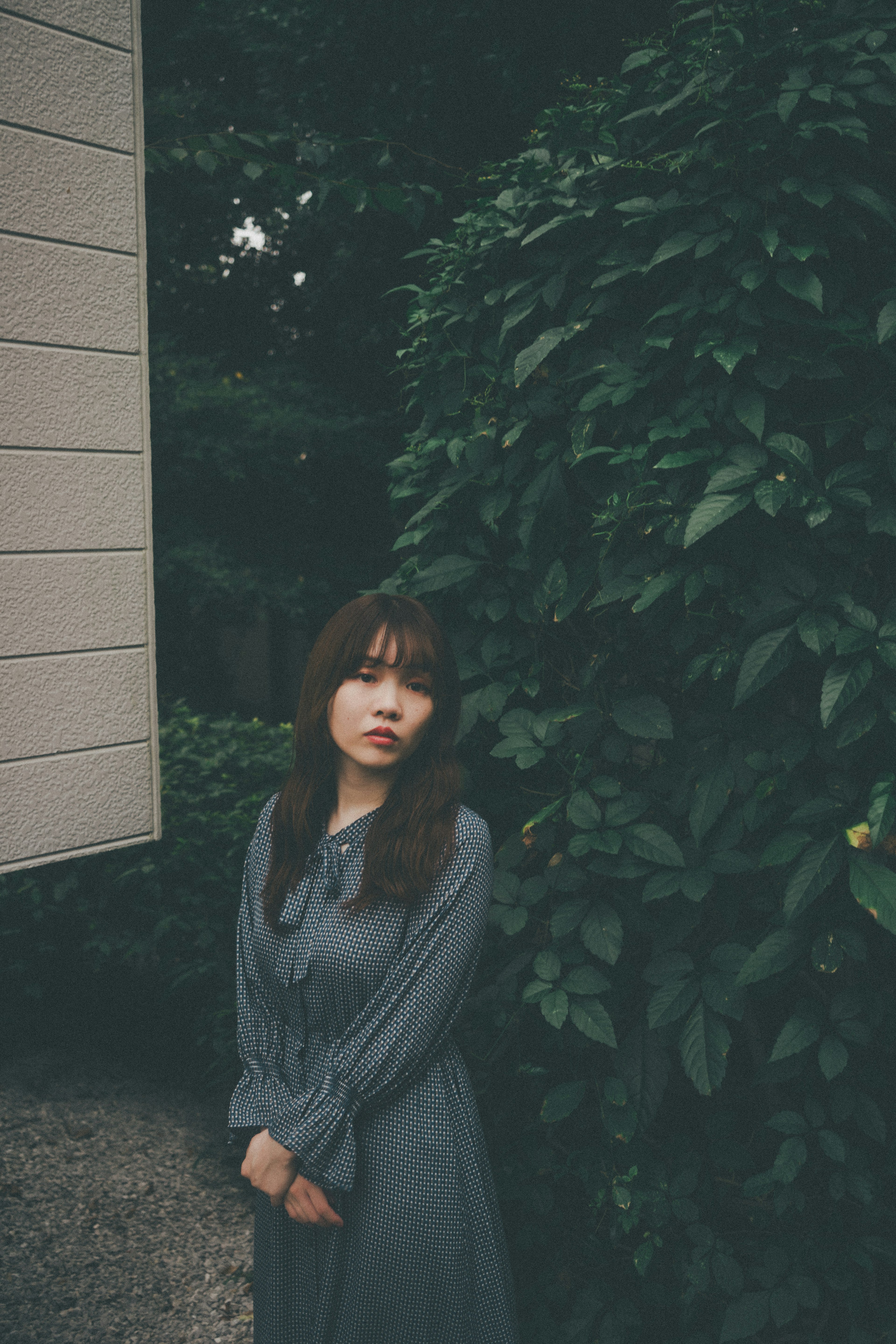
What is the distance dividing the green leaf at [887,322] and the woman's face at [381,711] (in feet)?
Answer: 2.68

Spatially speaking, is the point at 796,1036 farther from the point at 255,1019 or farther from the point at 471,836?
the point at 255,1019

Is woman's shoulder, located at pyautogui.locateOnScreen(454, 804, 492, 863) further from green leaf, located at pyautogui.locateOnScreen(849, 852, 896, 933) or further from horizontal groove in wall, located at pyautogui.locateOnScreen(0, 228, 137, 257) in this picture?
horizontal groove in wall, located at pyautogui.locateOnScreen(0, 228, 137, 257)

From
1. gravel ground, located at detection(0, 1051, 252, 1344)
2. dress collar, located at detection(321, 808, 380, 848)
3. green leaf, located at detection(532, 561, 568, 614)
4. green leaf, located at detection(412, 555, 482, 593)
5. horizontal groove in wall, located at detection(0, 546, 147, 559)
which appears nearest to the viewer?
dress collar, located at detection(321, 808, 380, 848)

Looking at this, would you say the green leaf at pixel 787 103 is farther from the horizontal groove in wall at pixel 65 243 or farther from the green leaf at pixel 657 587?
the horizontal groove in wall at pixel 65 243

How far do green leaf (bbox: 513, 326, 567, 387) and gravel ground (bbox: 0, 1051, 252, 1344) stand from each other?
229 centimetres

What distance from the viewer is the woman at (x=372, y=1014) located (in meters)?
1.45

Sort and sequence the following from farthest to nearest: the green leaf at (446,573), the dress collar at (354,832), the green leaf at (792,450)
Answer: the green leaf at (446,573) → the dress collar at (354,832) → the green leaf at (792,450)

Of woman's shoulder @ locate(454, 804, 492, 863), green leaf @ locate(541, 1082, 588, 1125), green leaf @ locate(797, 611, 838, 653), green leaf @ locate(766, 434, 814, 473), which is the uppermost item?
green leaf @ locate(766, 434, 814, 473)

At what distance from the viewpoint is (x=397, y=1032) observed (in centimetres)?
143

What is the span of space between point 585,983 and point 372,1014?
440 mm

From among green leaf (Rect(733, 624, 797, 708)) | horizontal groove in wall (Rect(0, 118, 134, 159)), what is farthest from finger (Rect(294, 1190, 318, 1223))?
horizontal groove in wall (Rect(0, 118, 134, 159))

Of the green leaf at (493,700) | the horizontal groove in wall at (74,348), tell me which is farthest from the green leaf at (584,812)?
the horizontal groove in wall at (74,348)

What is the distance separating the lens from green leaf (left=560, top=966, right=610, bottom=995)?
5.64 ft

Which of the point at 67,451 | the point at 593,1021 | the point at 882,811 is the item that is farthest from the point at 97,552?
the point at 882,811
